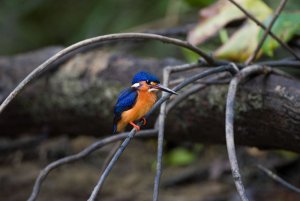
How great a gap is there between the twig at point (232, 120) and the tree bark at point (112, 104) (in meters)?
0.14

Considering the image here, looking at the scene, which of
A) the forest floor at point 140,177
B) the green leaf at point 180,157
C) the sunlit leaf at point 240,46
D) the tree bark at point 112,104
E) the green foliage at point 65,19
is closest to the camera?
the tree bark at point 112,104

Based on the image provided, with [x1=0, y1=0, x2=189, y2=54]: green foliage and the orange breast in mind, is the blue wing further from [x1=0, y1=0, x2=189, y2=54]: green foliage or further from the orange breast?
[x1=0, y1=0, x2=189, y2=54]: green foliage

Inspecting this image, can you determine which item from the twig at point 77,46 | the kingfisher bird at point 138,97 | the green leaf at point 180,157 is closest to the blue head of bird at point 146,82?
the kingfisher bird at point 138,97

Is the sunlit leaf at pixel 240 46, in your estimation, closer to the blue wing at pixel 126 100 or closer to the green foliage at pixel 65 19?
the blue wing at pixel 126 100

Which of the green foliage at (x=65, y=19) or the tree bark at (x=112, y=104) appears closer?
the tree bark at (x=112, y=104)

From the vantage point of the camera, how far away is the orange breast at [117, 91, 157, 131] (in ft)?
4.97

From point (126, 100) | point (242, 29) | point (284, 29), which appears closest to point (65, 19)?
point (242, 29)

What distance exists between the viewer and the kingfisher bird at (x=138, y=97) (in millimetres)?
1486

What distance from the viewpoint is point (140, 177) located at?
3.54 m

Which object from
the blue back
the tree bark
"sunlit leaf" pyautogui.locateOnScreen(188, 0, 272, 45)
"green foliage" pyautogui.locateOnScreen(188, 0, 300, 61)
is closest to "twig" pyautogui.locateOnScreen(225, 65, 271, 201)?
the tree bark

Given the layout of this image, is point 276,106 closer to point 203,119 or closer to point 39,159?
point 203,119

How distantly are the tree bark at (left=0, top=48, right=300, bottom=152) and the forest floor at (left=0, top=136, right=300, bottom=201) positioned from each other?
0.38 metres

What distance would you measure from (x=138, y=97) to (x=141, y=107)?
3cm

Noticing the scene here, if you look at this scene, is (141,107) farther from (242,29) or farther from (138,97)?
(242,29)
